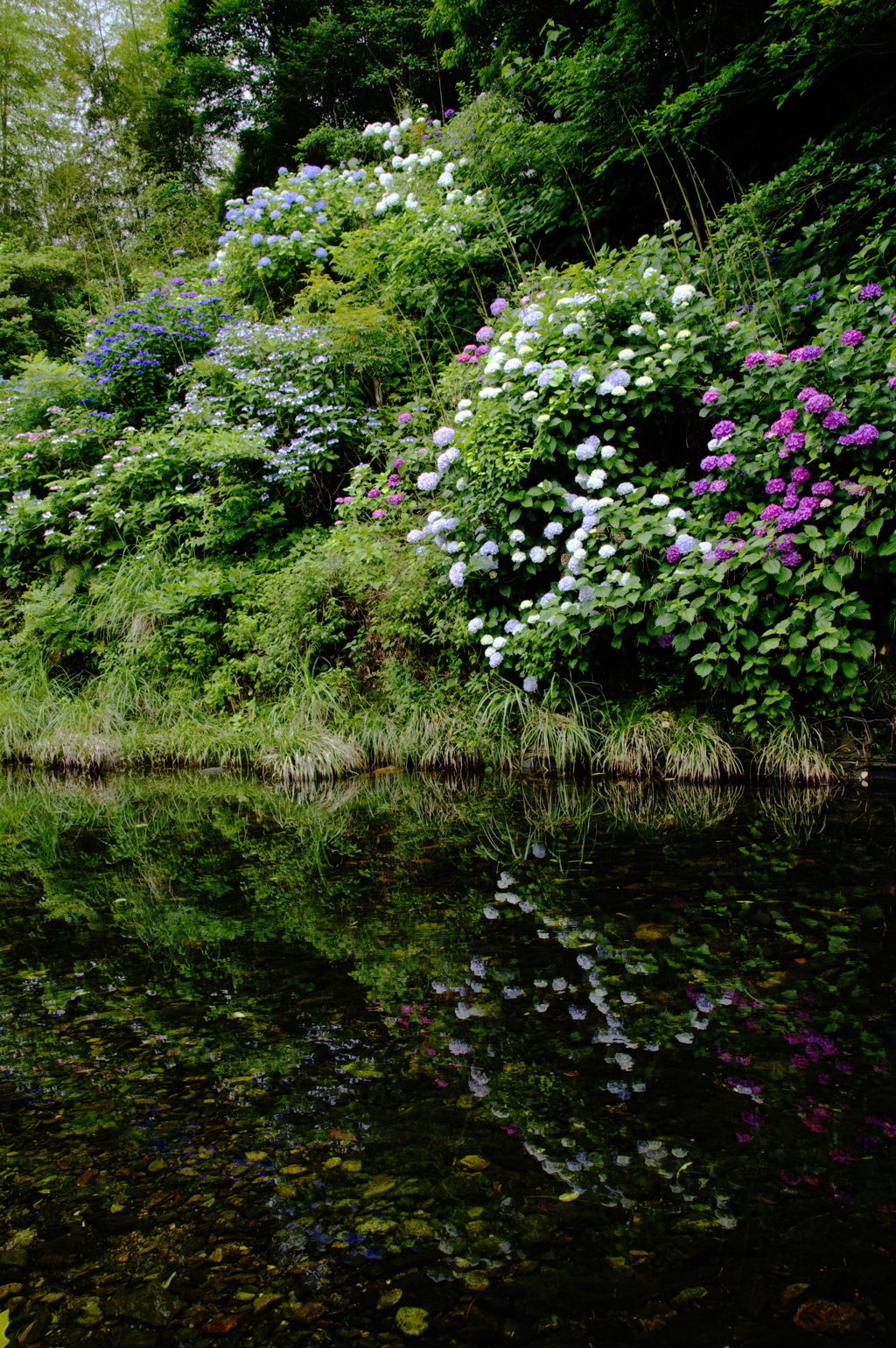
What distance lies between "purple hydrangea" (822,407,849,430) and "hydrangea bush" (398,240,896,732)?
1 cm

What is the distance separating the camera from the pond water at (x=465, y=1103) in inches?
43.4

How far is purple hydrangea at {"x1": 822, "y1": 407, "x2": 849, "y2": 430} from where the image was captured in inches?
137

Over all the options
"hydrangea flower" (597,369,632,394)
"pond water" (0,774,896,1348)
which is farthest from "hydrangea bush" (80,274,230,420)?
"pond water" (0,774,896,1348)

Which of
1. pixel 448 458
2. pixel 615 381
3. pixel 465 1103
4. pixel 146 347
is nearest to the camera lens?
pixel 465 1103

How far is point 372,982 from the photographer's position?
82.4 inches

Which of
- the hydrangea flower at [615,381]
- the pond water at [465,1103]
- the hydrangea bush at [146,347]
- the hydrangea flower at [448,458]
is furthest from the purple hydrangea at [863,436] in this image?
the hydrangea bush at [146,347]

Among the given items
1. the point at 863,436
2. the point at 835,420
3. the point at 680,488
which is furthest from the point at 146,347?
the point at 863,436

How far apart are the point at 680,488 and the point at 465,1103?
11.6ft

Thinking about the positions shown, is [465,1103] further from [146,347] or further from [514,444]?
[146,347]

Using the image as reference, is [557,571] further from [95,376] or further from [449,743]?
[95,376]

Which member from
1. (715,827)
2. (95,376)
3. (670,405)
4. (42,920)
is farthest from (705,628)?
(95,376)

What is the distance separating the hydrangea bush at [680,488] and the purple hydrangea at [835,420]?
11 millimetres

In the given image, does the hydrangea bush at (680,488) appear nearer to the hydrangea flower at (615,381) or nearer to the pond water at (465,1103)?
the hydrangea flower at (615,381)

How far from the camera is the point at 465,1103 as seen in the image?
1.53 metres
